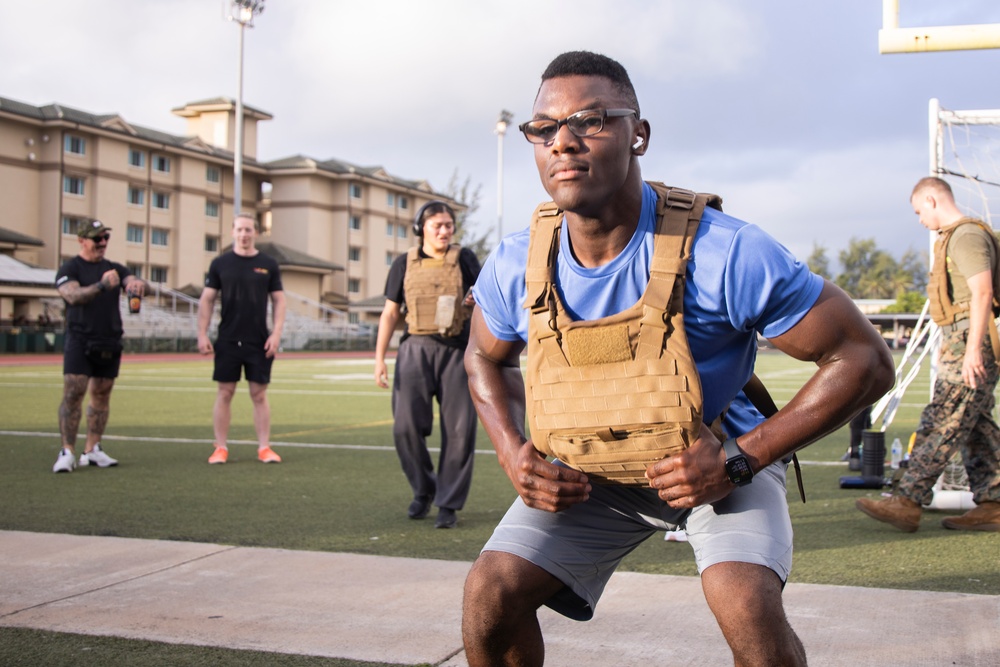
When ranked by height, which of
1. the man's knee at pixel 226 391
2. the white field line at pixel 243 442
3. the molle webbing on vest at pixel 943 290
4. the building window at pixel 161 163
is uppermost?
the building window at pixel 161 163

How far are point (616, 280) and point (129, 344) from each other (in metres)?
40.8

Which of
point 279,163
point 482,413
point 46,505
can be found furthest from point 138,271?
point 482,413

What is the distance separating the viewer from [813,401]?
2.47m

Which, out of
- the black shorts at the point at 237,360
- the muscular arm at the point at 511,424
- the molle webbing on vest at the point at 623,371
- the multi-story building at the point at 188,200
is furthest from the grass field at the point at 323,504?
the multi-story building at the point at 188,200

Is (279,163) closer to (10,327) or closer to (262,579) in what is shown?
(10,327)

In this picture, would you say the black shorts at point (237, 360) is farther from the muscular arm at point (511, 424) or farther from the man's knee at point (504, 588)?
the man's knee at point (504, 588)

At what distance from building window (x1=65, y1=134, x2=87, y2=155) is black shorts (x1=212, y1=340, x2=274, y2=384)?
47.1m

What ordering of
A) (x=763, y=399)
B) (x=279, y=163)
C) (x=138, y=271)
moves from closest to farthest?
(x=763, y=399) < (x=138, y=271) < (x=279, y=163)

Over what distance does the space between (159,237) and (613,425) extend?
5843 cm

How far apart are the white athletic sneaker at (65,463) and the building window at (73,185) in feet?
154

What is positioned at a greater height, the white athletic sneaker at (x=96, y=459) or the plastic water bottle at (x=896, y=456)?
the plastic water bottle at (x=896, y=456)

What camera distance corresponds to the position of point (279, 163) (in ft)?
216

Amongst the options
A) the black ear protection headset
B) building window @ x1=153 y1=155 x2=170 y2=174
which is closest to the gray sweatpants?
the black ear protection headset

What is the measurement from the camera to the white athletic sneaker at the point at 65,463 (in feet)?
27.1
